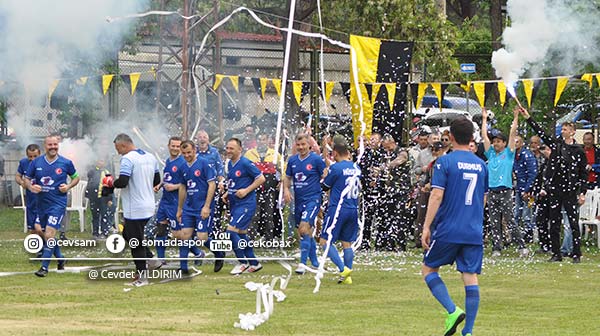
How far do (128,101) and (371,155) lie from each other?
19.5 ft

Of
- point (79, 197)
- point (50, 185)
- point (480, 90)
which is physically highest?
point (480, 90)

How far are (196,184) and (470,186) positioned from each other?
6.03 metres

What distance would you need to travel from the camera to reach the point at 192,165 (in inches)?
600

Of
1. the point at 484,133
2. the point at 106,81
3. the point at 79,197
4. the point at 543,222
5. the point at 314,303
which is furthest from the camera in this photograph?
the point at 79,197

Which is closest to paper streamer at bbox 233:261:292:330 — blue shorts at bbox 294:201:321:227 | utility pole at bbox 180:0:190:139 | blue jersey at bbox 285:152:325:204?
blue shorts at bbox 294:201:321:227

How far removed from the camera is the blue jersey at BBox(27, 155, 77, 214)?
1529 centimetres

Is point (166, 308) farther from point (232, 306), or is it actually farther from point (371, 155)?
point (371, 155)

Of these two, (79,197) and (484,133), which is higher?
(484,133)

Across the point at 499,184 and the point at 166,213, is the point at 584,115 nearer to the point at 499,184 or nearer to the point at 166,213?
the point at 499,184

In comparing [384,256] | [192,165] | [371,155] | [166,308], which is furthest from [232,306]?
[371,155]

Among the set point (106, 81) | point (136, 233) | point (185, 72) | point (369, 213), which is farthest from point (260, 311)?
point (106, 81)

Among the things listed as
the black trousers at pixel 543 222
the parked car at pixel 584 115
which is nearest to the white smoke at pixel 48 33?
the black trousers at pixel 543 222

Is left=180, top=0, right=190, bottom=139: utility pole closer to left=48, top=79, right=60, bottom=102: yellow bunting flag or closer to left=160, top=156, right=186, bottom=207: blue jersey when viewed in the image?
left=48, top=79, right=60, bottom=102: yellow bunting flag

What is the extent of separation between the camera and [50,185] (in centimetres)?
1528
